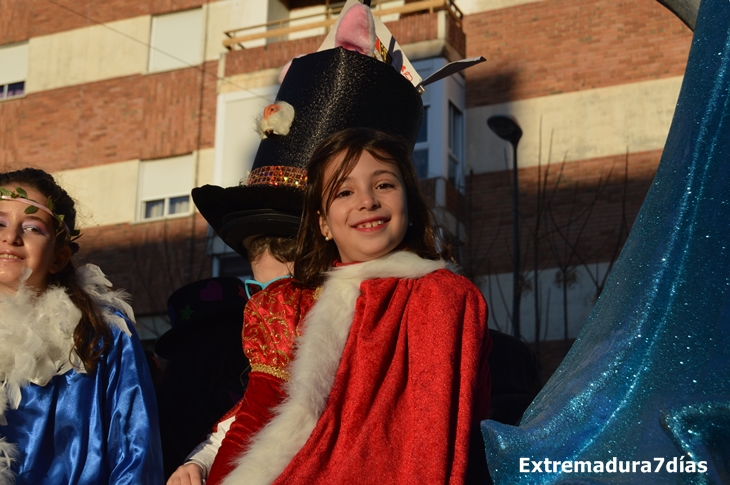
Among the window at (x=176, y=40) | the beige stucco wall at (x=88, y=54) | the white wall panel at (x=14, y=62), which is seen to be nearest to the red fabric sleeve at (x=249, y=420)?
the window at (x=176, y=40)

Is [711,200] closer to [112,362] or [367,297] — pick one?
[367,297]

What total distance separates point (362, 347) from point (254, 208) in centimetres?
121

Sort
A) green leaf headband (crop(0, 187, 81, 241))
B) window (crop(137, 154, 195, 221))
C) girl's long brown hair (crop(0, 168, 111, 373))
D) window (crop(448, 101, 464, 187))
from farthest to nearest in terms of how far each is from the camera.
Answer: window (crop(137, 154, 195, 221)) < window (crop(448, 101, 464, 187)) < green leaf headband (crop(0, 187, 81, 241)) < girl's long brown hair (crop(0, 168, 111, 373))

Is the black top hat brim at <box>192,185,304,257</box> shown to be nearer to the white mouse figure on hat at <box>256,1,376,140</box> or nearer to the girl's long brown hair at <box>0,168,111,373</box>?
the white mouse figure on hat at <box>256,1,376,140</box>

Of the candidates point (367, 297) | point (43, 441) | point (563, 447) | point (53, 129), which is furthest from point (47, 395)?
point (53, 129)

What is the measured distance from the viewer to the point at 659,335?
1903 millimetres

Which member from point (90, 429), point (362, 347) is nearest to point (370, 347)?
point (362, 347)

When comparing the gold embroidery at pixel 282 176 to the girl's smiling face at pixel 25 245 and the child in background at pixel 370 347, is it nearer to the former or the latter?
the child in background at pixel 370 347

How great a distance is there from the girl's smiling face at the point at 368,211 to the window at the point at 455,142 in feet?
37.8

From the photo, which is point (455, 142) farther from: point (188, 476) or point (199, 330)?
point (188, 476)

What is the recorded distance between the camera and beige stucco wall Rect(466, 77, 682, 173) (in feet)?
45.2

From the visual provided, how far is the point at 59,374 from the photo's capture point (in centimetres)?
310

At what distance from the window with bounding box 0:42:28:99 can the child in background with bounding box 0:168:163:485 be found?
1536 cm

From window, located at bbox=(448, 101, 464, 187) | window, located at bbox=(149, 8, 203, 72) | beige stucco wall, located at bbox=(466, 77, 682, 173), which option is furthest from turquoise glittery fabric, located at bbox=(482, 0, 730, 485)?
window, located at bbox=(149, 8, 203, 72)
